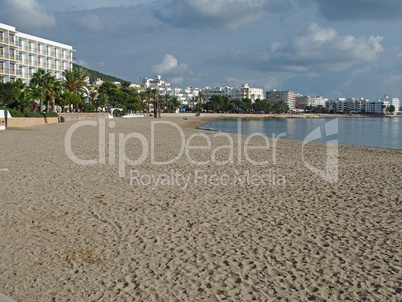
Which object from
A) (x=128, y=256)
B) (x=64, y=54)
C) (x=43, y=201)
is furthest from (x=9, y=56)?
(x=128, y=256)

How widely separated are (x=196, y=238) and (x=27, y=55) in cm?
6350

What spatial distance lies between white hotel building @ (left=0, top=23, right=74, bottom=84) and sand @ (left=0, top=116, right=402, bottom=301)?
47.6m

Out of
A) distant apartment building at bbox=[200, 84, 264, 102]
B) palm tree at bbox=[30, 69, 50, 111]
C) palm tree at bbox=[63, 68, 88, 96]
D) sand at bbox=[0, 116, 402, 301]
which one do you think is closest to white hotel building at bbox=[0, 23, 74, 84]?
palm tree at bbox=[63, 68, 88, 96]

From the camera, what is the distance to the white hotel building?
52.0 metres

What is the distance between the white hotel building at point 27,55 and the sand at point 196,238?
156 ft

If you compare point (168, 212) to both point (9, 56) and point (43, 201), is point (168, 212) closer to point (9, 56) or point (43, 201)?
point (43, 201)

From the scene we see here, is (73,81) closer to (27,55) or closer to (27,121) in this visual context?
(27,55)

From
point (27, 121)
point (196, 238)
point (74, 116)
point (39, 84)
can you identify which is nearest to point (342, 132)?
point (74, 116)

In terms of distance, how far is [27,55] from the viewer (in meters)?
58.9

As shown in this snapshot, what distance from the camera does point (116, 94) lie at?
275ft

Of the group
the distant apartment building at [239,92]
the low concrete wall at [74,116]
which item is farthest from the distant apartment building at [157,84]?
the low concrete wall at [74,116]

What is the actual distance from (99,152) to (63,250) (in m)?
10.9

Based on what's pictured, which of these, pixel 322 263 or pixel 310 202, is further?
pixel 310 202

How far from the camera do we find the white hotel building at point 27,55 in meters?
52.0
